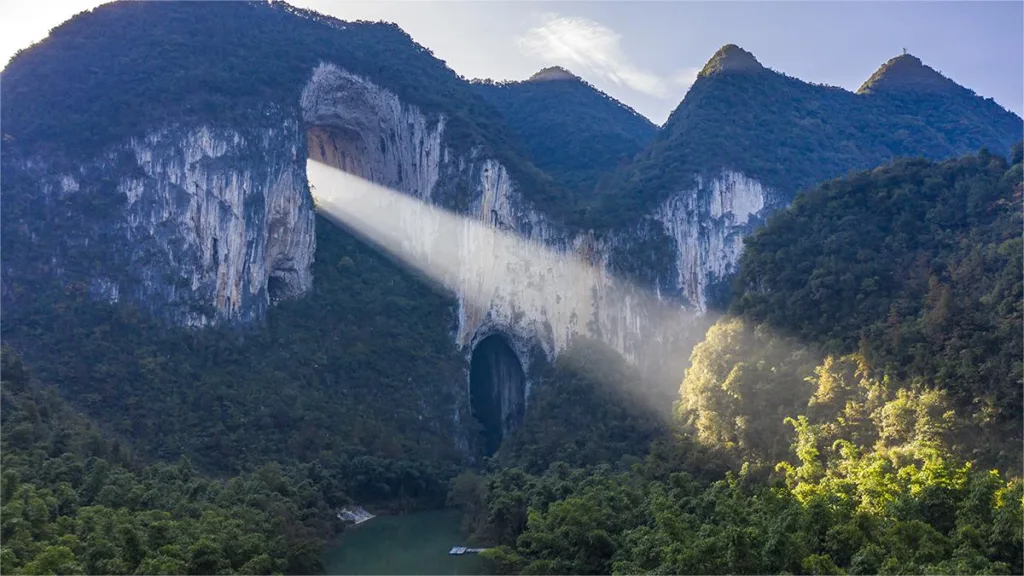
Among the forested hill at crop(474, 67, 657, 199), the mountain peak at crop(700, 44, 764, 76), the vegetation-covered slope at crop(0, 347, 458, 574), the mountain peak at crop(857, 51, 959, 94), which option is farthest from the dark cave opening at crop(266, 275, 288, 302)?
the mountain peak at crop(857, 51, 959, 94)

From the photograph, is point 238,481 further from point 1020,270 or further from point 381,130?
point 381,130

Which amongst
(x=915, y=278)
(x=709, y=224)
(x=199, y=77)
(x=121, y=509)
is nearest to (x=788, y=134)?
(x=709, y=224)

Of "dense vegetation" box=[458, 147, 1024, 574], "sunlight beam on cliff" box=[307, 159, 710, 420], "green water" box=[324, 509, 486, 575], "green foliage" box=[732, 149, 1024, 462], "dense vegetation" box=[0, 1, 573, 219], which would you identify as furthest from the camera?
"sunlight beam on cliff" box=[307, 159, 710, 420]

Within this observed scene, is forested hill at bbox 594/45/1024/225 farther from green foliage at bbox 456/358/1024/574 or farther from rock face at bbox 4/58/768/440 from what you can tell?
green foliage at bbox 456/358/1024/574

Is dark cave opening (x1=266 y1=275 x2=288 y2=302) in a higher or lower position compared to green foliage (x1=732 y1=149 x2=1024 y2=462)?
lower

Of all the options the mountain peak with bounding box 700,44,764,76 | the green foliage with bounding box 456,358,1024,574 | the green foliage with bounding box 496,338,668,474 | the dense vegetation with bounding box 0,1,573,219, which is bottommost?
the green foliage with bounding box 496,338,668,474

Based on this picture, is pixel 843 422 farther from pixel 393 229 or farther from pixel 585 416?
pixel 393 229

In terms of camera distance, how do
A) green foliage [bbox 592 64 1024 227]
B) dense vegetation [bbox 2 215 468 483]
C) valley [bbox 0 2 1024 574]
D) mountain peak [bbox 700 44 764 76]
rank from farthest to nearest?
mountain peak [bbox 700 44 764 76]
green foliage [bbox 592 64 1024 227]
dense vegetation [bbox 2 215 468 483]
valley [bbox 0 2 1024 574]

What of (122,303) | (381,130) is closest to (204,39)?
(381,130)
